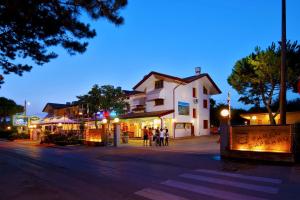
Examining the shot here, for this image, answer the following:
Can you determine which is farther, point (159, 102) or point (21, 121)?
point (21, 121)

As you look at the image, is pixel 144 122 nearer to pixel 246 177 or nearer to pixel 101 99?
pixel 101 99

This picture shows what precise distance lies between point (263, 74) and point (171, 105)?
13438mm

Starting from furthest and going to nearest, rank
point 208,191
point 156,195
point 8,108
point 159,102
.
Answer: point 8,108
point 159,102
point 208,191
point 156,195

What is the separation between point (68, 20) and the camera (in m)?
11.4

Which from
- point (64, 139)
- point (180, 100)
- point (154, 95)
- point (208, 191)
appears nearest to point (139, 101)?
point (154, 95)

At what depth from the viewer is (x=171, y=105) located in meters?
43.7

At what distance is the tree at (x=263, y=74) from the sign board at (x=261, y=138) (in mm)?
18113

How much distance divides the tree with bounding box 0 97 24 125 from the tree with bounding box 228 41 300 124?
182ft

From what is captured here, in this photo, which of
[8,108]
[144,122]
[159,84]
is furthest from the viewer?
[8,108]

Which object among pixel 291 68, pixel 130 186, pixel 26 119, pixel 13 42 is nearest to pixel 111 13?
pixel 13 42

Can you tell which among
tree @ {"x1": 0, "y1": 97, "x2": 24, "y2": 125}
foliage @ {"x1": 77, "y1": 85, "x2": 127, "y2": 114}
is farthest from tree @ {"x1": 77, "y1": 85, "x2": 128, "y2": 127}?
tree @ {"x1": 0, "y1": 97, "x2": 24, "y2": 125}

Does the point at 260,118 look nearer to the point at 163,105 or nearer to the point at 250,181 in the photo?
the point at 163,105

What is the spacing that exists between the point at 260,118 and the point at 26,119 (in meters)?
40.2

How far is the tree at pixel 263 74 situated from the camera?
3347 centimetres
